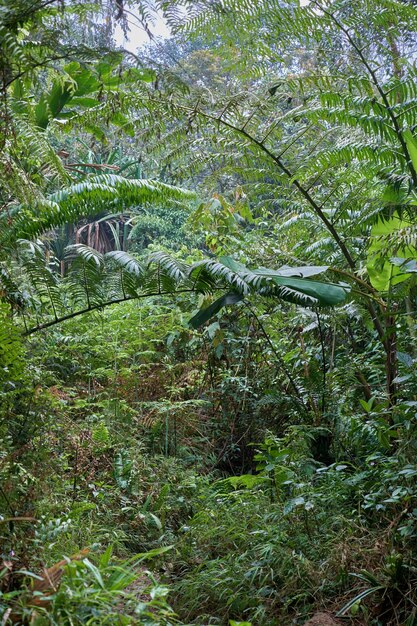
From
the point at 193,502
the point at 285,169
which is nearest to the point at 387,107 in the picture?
the point at 285,169

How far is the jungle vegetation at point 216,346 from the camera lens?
2.56m

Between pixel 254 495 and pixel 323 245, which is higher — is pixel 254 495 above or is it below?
below

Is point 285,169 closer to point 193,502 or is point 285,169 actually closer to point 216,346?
point 216,346

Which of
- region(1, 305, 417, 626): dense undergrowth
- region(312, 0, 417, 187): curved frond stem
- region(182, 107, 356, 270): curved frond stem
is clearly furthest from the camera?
region(182, 107, 356, 270): curved frond stem

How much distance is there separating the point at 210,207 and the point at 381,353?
174cm

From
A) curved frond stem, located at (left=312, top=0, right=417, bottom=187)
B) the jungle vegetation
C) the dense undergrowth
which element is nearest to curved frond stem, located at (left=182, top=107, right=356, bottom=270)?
the jungle vegetation

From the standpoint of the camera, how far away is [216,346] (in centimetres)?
516

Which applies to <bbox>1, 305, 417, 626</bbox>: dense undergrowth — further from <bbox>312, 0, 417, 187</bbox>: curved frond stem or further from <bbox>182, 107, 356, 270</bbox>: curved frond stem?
<bbox>312, 0, 417, 187</bbox>: curved frond stem

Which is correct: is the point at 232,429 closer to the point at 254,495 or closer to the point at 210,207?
the point at 254,495

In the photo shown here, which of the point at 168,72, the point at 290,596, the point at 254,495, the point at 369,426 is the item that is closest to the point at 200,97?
the point at 168,72

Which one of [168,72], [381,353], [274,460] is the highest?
[168,72]

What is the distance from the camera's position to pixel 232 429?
5.05 metres

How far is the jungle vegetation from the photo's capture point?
2557mm

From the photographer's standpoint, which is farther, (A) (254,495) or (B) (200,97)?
(A) (254,495)
